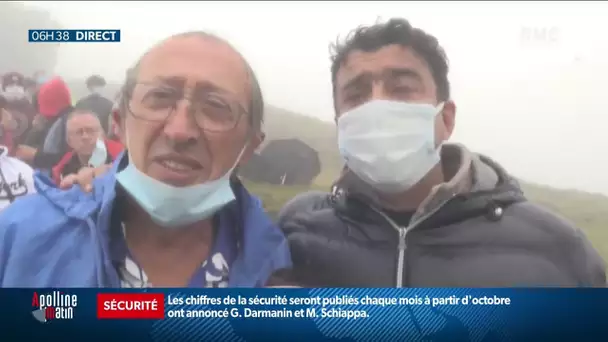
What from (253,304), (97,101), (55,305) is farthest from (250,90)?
(55,305)

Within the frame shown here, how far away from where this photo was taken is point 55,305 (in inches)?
95.0

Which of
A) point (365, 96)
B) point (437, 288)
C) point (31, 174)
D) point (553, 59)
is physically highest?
point (553, 59)

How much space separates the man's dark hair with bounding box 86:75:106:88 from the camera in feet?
7.86

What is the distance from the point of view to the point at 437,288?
2395mm

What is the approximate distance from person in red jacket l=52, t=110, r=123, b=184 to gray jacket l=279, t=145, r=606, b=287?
2.39 ft

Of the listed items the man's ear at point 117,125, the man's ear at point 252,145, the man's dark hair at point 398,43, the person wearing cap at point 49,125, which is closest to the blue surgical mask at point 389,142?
the man's dark hair at point 398,43

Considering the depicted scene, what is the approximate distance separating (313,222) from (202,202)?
445 millimetres

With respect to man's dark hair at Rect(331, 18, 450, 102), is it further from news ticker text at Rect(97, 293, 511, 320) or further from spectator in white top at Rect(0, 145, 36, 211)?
spectator in white top at Rect(0, 145, 36, 211)

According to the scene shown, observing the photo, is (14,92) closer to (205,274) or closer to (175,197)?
(175,197)

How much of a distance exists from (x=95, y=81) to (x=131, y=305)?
2.91 ft

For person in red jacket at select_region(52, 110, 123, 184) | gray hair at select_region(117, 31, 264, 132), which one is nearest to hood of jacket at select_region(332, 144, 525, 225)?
gray hair at select_region(117, 31, 264, 132)

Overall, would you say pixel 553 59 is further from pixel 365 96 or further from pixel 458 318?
pixel 458 318

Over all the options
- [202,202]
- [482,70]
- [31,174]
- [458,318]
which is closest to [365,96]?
[482,70]

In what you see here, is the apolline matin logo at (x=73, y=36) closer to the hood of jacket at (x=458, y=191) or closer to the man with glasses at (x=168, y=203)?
the man with glasses at (x=168, y=203)
